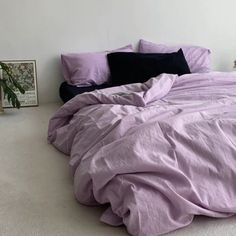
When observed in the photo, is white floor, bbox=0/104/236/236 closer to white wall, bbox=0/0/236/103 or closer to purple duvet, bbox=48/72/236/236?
purple duvet, bbox=48/72/236/236

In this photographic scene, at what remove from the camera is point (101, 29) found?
11.7 ft

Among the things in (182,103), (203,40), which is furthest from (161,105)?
(203,40)

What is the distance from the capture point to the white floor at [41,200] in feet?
5.13

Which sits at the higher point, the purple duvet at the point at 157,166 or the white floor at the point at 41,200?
the purple duvet at the point at 157,166

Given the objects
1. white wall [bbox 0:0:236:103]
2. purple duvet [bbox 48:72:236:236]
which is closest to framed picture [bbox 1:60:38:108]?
white wall [bbox 0:0:236:103]

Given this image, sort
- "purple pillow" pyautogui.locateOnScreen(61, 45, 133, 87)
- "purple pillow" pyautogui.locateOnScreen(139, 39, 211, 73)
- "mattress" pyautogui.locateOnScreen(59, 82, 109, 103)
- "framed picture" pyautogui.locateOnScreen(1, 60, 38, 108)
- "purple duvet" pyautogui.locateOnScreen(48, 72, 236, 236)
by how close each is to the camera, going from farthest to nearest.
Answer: "purple pillow" pyautogui.locateOnScreen(139, 39, 211, 73) → "framed picture" pyautogui.locateOnScreen(1, 60, 38, 108) → "purple pillow" pyautogui.locateOnScreen(61, 45, 133, 87) → "mattress" pyautogui.locateOnScreen(59, 82, 109, 103) → "purple duvet" pyautogui.locateOnScreen(48, 72, 236, 236)

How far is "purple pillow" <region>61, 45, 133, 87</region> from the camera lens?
10.8 feet

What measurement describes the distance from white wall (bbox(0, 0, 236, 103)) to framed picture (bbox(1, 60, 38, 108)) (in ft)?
0.23

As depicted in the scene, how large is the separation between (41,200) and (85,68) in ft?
5.72

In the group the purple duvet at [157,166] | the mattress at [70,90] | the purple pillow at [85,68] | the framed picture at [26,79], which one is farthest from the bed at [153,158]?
the framed picture at [26,79]

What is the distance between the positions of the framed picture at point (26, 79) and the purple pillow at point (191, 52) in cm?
116

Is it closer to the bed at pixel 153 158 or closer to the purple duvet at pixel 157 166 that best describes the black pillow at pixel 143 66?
the bed at pixel 153 158

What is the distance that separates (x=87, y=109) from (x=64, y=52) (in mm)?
1388

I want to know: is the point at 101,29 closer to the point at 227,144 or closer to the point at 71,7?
the point at 71,7
